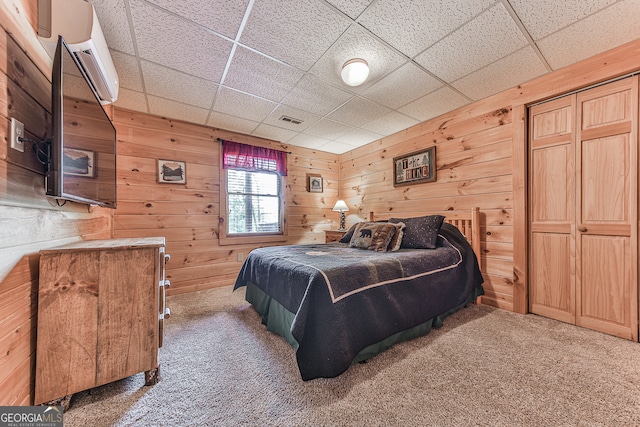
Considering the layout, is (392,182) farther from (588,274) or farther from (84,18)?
(84,18)

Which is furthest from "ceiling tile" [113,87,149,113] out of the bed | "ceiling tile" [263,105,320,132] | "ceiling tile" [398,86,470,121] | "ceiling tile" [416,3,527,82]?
"ceiling tile" [398,86,470,121]

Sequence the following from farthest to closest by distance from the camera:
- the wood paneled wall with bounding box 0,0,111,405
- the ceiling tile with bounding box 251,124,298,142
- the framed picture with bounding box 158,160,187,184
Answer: the ceiling tile with bounding box 251,124,298,142 → the framed picture with bounding box 158,160,187,184 → the wood paneled wall with bounding box 0,0,111,405

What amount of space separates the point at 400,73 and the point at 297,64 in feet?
3.05

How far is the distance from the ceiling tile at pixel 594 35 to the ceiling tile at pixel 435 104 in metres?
0.73

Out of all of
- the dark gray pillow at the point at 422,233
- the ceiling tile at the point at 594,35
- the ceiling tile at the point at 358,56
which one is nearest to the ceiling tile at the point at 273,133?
the ceiling tile at the point at 358,56

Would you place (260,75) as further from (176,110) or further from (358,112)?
(176,110)

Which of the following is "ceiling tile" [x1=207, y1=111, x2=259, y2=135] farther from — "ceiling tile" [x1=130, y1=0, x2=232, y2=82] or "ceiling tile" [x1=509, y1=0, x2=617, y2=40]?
"ceiling tile" [x1=509, y1=0, x2=617, y2=40]

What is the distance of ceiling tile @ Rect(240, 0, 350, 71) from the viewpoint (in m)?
1.45

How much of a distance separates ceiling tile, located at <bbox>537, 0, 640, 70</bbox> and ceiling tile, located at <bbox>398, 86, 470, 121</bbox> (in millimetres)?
734

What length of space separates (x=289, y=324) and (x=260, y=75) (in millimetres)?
2148

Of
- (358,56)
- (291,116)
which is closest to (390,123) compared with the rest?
(291,116)

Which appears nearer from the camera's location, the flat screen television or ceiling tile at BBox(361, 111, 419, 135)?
the flat screen television

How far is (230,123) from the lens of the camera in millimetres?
3203

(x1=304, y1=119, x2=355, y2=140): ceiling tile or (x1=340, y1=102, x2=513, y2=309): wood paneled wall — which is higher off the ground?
(x1=304, y1=119, x2=355, y2=140): ceiling tile
